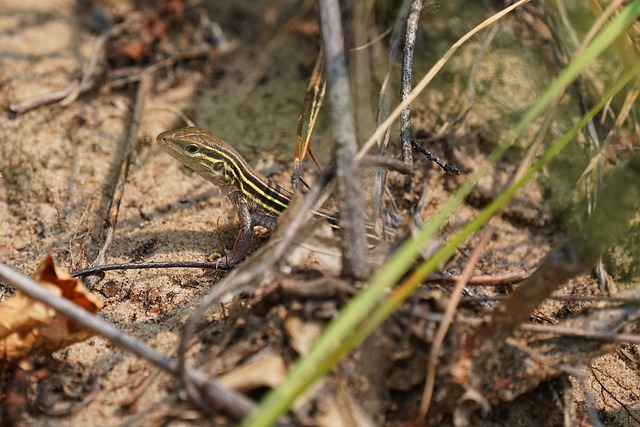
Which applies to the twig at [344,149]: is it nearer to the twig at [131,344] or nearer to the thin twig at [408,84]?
the twig at [131,344]

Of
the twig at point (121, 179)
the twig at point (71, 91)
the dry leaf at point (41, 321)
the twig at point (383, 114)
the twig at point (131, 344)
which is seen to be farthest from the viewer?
the twig at point (71, 91)

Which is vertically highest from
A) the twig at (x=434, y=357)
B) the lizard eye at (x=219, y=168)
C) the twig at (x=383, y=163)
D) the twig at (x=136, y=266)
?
the lizard eye at (x=219, y=168)

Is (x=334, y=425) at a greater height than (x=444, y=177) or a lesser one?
lesser

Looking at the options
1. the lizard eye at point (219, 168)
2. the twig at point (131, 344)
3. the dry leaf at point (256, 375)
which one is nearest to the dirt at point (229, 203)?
the dry leaf at point (256, 375)

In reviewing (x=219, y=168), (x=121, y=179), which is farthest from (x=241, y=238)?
(x=121, y=179)

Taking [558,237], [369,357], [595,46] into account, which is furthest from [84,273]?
[558,237]

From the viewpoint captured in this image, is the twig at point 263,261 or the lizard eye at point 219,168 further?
the lizard eye at point 219,168

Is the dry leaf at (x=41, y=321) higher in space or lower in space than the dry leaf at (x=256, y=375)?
higher

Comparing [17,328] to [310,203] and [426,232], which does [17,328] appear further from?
[426,232]
